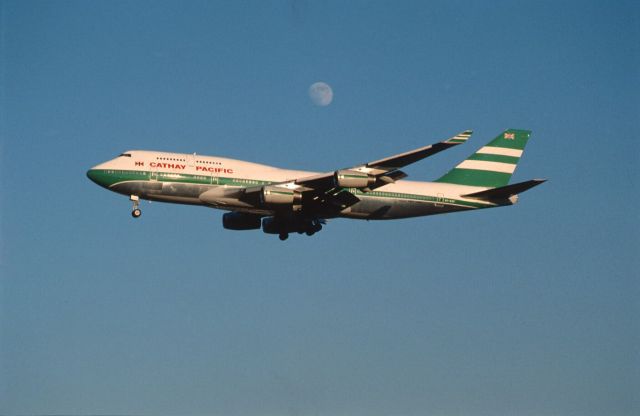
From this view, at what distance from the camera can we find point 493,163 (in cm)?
6147

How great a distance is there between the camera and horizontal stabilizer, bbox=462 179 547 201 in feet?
163

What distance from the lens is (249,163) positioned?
175 feet

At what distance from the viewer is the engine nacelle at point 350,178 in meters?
48.7

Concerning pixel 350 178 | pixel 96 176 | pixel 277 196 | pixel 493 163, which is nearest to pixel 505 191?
pixel 493 163

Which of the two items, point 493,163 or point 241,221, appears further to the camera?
point 493,163

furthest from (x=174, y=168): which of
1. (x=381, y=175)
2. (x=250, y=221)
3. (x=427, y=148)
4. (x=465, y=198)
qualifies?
(x=465, y=198)

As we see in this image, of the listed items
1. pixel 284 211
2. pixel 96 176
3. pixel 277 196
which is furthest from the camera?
pixel 96 176

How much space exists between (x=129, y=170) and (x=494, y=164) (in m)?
27.1

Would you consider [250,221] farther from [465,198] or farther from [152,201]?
[465,198]

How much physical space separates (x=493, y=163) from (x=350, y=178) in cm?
1704

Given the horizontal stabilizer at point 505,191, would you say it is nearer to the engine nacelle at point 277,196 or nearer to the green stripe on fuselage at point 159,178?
the engine nacelle at point 277,196

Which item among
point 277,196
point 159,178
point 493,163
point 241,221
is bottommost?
point 241,221

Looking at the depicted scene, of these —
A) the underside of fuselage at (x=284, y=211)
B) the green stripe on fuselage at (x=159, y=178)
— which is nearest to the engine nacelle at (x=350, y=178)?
the green stripe on fuselage at (x=159, y=178)

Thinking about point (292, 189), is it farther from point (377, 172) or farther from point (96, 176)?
point (96, 176)
